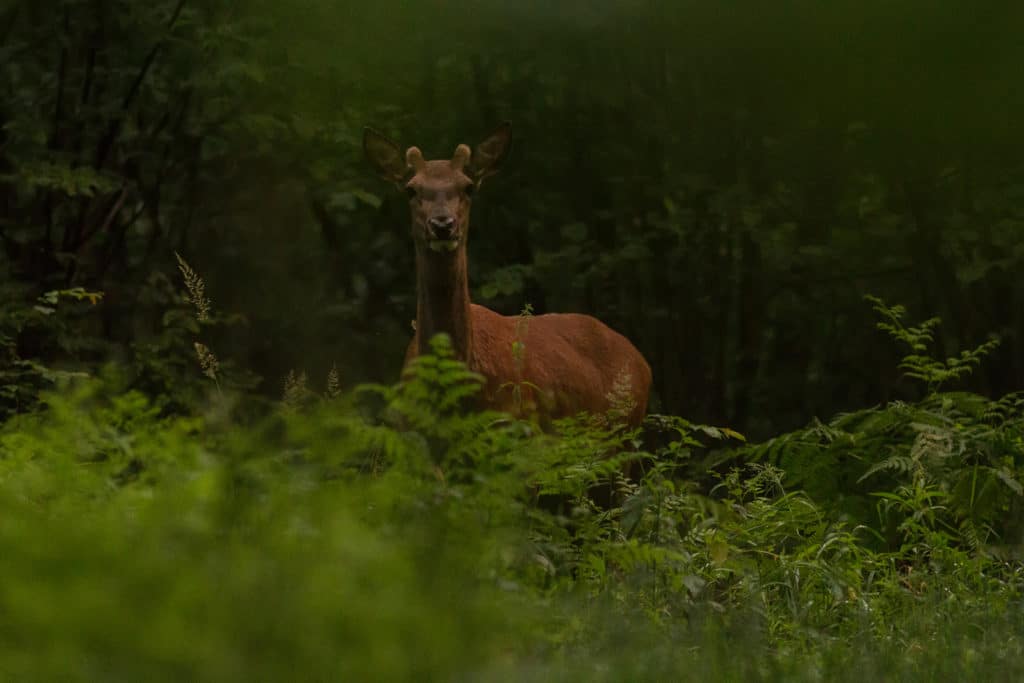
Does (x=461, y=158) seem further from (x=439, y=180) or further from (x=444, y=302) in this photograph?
(x=444, y=302)

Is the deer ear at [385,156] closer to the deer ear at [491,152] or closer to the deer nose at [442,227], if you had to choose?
the deer ear at [491,152]

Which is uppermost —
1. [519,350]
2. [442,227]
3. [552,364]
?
[442,227]

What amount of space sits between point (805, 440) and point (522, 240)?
587 centimetres

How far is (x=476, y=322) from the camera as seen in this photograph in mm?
8312

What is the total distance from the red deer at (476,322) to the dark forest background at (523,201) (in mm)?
1589

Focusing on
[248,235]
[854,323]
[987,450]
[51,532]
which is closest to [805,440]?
[987,450]

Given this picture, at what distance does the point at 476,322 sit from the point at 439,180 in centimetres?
73

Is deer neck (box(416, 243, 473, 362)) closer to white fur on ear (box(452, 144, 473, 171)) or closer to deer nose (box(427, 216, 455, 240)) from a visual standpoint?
deer nose (box(427, 216, 455, 240))

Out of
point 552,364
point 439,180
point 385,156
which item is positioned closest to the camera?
point 439,180

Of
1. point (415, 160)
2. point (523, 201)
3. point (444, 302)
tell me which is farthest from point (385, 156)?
point (523, 201)

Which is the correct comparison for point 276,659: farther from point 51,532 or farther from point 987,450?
point 987,450

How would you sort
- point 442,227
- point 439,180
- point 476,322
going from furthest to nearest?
point 476,322 < point 439,180 < point 442,227

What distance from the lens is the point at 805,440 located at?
757 centimetres

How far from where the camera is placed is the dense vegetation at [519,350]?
2.92 metres
